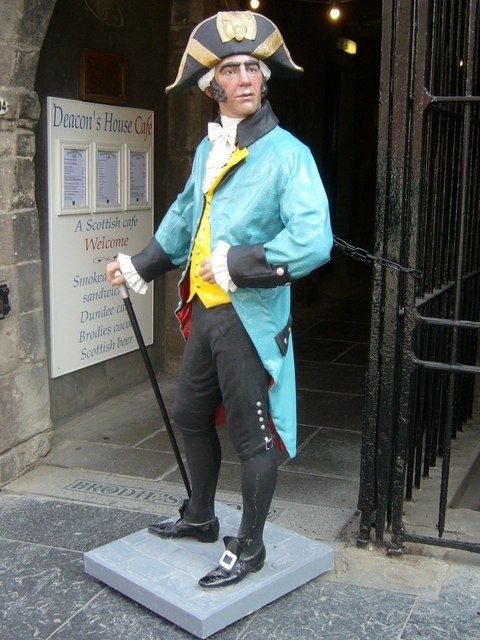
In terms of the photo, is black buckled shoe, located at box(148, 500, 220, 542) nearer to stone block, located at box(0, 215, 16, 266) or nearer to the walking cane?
the walking cane

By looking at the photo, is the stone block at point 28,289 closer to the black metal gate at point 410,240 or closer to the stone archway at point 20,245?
the stone archway at point 20,245

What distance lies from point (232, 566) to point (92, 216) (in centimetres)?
288

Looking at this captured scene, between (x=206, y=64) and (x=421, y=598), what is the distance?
85.3 inches

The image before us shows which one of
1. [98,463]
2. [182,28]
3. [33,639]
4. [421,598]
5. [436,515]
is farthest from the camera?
[182,28]

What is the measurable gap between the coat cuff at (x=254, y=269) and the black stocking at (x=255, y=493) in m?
0.67

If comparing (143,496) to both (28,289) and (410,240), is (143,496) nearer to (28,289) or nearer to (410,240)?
(28,289)

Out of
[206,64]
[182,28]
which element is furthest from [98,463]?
[182,28]

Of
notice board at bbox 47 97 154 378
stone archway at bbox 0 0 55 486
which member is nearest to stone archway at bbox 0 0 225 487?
stone archway at bbox 0 0 55 486

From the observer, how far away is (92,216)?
538cm

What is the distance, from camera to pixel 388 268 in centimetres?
342

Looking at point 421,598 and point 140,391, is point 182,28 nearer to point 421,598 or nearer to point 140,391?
point 140,391

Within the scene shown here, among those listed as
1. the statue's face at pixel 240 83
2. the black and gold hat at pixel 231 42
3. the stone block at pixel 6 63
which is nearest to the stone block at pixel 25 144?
the stone block at pixel 6 63

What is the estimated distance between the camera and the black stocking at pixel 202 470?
334cm

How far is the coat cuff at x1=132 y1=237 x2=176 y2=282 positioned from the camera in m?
3.40
